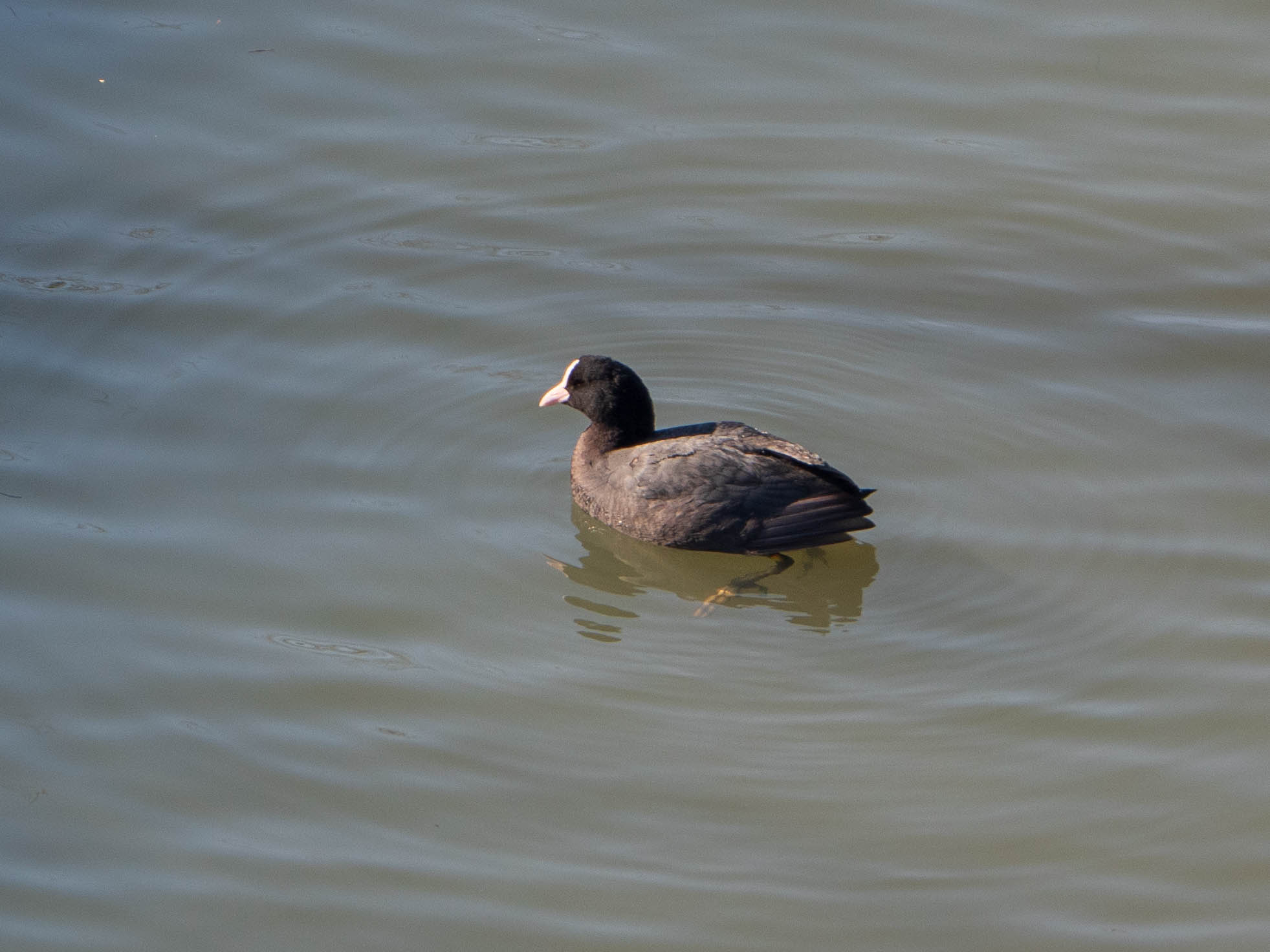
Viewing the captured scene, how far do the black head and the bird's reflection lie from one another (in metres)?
0.48

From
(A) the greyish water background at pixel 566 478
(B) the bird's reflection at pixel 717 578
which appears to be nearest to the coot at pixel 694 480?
(B) the bird's reflection at pixel 717 578

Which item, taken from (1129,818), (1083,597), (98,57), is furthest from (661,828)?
(98,57)

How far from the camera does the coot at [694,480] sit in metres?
6.91

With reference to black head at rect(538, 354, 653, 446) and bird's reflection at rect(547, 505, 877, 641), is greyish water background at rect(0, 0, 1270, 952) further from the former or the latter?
black head at rect(538, 354, 653, 446)

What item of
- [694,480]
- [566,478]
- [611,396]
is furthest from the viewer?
[566,478]

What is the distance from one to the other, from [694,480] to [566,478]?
1.00 meters

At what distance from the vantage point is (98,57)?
11031 millimetres

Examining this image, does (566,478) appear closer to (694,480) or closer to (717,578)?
(694,480)

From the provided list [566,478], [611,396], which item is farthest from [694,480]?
[566,478]

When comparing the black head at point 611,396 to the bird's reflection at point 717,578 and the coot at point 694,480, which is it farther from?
the bird's reflection at point 717,578

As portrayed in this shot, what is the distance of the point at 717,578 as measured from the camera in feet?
23.5

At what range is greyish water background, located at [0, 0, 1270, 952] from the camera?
17.6ft

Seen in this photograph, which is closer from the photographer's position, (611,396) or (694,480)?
(694,480)

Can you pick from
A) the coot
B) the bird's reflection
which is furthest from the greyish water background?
the coot
